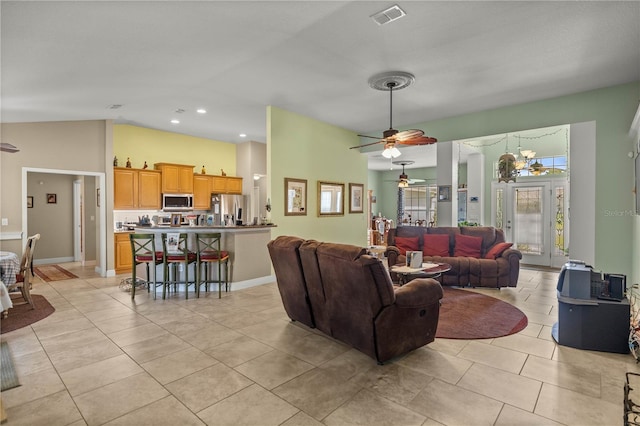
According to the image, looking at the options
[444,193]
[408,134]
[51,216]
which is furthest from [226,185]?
[408,134]

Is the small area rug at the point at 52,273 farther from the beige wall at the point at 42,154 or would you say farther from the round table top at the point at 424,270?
the round table top at the point at 424,270

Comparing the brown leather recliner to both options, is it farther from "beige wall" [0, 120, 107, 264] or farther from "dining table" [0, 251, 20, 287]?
"beige wall" [0, 120, 107, 264]

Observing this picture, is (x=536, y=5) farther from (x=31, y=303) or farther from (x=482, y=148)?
(x=31, y=303)

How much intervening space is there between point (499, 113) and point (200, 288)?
6162 mm

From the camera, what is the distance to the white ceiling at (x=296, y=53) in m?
2.91

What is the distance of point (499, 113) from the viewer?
611 cm

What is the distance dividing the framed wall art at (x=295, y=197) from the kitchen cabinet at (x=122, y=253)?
11.6 feet

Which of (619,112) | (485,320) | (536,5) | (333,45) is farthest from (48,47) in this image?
(619,112)

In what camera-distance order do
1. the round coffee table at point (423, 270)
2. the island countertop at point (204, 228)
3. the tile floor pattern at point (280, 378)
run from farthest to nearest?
the island countertop at point (204, 228), the round coffee table at point (423, 270), the tile floor pattern at point (280, 378)

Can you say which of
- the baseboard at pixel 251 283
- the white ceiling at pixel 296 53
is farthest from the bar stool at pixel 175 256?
the white ceiling at pixel 296 53

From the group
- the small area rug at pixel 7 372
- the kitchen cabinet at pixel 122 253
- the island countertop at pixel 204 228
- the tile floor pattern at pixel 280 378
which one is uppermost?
the island countertop at pixel 204 228

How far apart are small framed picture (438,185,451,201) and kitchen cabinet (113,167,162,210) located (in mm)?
6216

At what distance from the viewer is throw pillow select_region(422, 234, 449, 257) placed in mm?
6070

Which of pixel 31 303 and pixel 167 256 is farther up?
pixel 167 256
